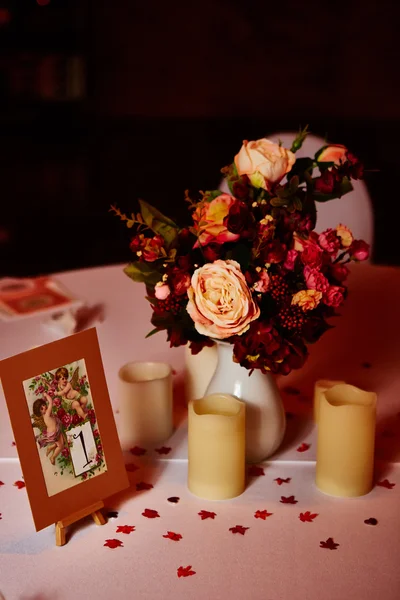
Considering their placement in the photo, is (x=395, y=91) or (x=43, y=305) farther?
(x=395, y=91)

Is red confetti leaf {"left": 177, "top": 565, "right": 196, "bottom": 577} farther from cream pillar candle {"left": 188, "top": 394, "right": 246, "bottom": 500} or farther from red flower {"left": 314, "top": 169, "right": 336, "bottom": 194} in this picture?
red flower {"left": 314, "top": 169, "right": 336, "bottom": 194}

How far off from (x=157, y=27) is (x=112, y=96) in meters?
0.60

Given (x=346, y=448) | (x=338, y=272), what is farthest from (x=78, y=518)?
(x=338, y=272)

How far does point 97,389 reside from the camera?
115 centimetres

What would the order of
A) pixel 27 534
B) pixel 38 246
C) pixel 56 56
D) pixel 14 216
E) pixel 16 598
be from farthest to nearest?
pixel 56 56 → pixel 14 216 → pixel 38 246 → pixel 27 534 → pixel 16 598

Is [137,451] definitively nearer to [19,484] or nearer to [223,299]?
[19,484]

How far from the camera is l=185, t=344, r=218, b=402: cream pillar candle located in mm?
1479

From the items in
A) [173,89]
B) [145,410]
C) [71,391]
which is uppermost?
[173,89]

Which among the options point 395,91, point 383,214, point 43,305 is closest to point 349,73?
point 395,91

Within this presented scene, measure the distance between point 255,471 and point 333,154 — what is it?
50 centimetres

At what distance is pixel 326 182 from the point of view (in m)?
1.22

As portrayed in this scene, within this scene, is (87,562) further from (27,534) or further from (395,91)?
(395,91)

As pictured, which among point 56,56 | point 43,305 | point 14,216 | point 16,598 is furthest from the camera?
point 56,56

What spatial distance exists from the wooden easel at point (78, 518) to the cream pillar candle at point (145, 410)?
0.22m
